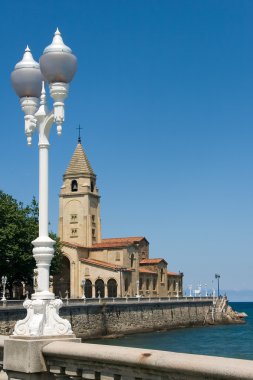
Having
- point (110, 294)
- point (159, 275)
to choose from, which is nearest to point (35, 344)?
point (110, 294)

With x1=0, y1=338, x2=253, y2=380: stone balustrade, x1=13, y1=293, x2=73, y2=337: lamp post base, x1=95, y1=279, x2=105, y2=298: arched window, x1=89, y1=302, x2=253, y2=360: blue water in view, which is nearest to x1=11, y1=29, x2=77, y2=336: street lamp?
x1=13, y1=293, x2=73, y2=337: lamp post base

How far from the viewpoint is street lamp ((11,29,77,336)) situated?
8828mm

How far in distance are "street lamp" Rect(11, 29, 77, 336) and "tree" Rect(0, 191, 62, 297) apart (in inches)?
1897

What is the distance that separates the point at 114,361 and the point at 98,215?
294ft

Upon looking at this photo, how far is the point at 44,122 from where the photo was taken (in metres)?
9.98

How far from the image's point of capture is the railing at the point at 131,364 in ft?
20.0

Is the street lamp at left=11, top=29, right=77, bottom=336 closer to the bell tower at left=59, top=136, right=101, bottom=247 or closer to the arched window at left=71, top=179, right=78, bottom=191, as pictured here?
the bell tower at left=59, top=136, right=101, bottom=247

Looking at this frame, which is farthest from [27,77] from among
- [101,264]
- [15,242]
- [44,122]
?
[101,264]

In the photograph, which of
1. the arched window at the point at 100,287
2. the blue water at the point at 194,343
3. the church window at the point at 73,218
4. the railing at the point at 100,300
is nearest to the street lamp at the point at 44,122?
the railing at the point at 100,300

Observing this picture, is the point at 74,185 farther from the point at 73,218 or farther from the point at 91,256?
the point at 91,256

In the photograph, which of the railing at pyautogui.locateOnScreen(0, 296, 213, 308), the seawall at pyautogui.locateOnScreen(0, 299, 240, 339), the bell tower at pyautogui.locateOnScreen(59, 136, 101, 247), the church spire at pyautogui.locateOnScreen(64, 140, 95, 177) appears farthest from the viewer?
the church spire at pyautogui.locateOnScreen(64, 140, 95, 177)

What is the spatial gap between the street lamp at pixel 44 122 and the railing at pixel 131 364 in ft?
2.07

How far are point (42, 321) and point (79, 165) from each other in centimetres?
8741

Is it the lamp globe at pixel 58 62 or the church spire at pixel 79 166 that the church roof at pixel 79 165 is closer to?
the church spire at pixel 79 166
